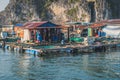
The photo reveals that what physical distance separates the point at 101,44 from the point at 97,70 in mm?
20855

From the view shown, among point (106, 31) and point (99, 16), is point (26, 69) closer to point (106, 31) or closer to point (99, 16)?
point (106, 31)

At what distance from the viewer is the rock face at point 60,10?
111m

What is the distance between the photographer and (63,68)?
132 ft

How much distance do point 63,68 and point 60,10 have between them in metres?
83.2

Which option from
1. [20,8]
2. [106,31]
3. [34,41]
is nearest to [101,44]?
[34,41]

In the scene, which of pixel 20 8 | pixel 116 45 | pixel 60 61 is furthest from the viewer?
pixel 20 8

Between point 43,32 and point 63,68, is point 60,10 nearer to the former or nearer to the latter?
point 43,32

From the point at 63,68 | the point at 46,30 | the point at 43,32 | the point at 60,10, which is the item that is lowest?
the point at 63,68

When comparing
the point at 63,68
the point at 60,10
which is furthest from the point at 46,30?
the point at 60,10

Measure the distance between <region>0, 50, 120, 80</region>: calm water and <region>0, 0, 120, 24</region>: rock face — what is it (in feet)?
198

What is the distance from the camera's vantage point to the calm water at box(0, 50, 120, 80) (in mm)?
35125

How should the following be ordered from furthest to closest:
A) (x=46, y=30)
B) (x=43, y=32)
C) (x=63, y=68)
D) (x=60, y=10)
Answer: (x=60, y=10)
(x=46, y=30)
(x=43, y=32)
(x=63, y=68)

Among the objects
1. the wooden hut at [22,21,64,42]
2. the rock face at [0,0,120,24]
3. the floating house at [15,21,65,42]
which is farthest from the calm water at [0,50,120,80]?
A: the rock face at [0,0,120,24]

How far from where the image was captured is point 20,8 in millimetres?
138125
